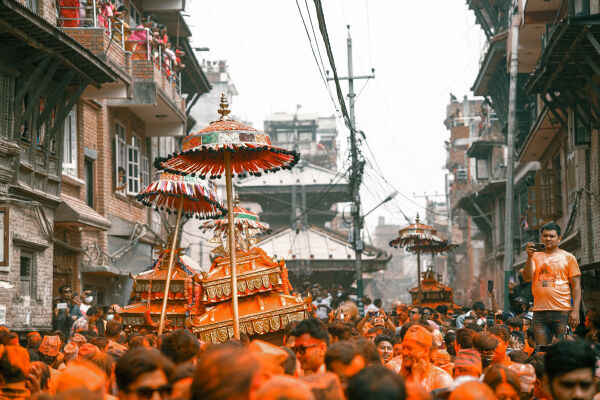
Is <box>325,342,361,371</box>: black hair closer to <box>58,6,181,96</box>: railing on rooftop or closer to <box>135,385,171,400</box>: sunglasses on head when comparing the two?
<box>135,385,171,400</box>: sunglasses on head

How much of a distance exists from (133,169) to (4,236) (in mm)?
12251

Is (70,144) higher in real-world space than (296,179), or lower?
lower

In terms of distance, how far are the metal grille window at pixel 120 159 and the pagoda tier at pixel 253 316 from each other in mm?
15261

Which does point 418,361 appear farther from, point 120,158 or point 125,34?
point 120,158

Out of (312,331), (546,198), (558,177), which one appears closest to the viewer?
(312,331)

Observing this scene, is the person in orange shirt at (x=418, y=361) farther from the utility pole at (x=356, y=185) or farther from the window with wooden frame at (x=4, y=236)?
the utility pole at (x=356, y=185)

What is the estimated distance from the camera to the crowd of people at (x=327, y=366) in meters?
3.88

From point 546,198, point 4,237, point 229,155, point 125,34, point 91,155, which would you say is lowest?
point 4,237

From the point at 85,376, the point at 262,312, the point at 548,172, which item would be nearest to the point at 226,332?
the point at 262,312

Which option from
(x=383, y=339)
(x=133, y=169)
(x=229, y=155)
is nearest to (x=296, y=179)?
(x=133, y=169)

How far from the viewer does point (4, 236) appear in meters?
15.4

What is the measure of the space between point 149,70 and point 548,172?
1238 centimetres

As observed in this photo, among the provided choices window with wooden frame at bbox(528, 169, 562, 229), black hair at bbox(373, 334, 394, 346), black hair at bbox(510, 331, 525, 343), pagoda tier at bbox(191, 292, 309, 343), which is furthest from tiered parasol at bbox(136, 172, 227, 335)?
window with wooden frame at bbox(528, 169, 562, 229)

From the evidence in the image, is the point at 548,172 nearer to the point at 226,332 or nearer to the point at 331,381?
the point at 226,332
